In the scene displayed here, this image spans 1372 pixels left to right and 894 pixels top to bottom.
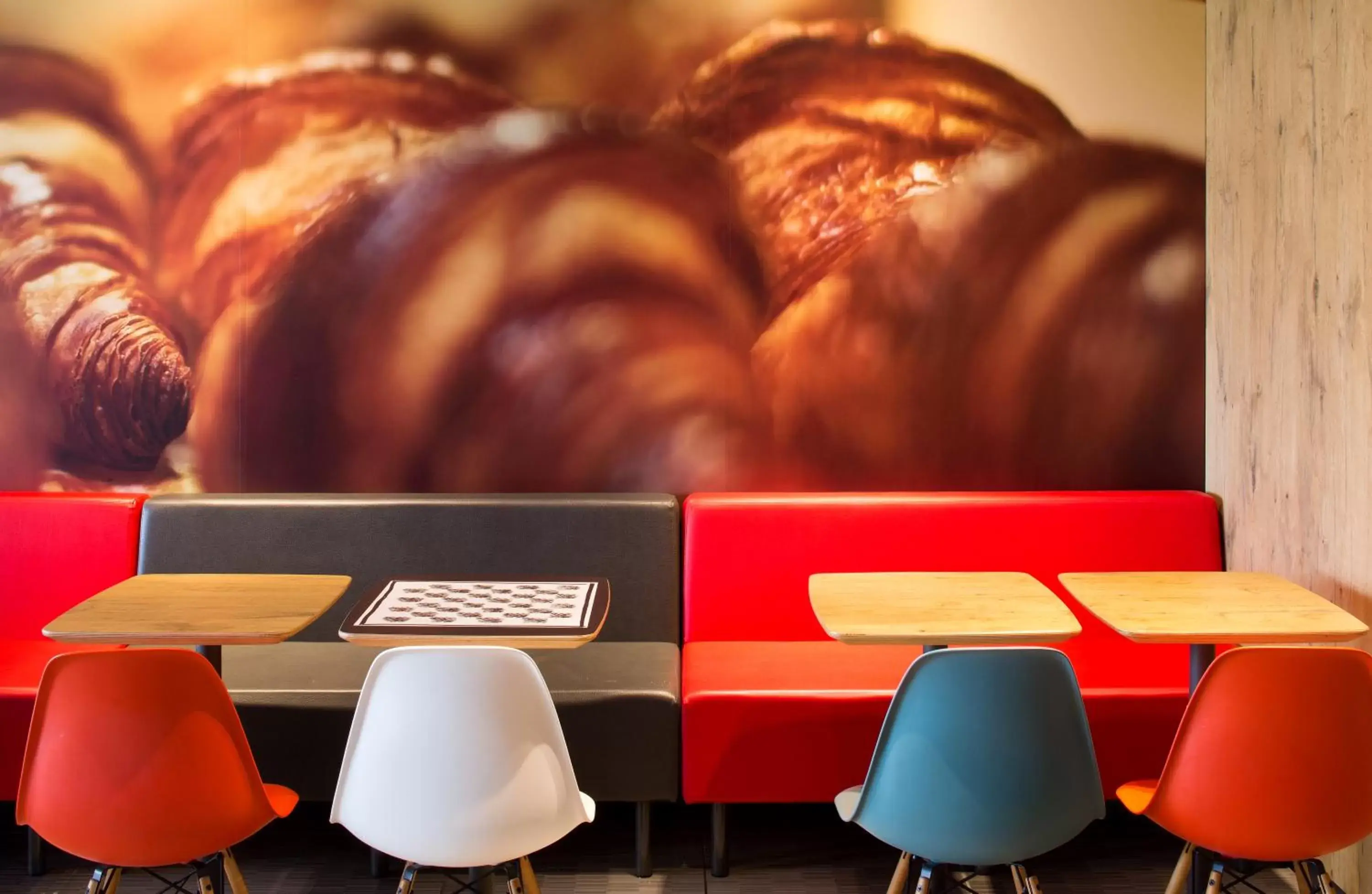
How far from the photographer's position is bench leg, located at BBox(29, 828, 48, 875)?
262cm

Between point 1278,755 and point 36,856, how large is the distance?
2702 millimetres

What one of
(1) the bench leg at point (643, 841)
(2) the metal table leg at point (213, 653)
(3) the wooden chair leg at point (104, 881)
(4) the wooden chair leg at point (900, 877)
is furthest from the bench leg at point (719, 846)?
(3) the wooden chair leg at point (104, 881)

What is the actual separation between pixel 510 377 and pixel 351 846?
1422 millimetres

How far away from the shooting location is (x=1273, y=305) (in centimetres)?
303

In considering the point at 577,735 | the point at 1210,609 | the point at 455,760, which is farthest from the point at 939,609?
the point at 455,760

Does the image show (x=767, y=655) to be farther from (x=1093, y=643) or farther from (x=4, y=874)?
(x=4, y=874)

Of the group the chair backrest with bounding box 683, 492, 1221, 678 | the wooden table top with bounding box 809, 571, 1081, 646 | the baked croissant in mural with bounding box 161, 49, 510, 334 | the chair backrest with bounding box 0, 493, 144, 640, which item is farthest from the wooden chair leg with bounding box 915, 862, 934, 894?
the baked croissant in mural with bounding box 161, 49, 510, 334

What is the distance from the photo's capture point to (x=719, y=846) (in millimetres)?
2689

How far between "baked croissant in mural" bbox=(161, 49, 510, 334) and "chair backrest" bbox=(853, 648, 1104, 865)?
2.37 meters

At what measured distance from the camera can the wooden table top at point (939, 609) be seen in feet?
6.95

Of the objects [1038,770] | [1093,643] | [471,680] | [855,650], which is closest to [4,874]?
[471,680]

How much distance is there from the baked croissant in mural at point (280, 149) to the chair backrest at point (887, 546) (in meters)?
1.50

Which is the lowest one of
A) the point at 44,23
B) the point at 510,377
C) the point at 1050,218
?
the point at 510,377

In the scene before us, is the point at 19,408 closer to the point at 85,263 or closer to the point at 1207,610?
the point at 85,263
